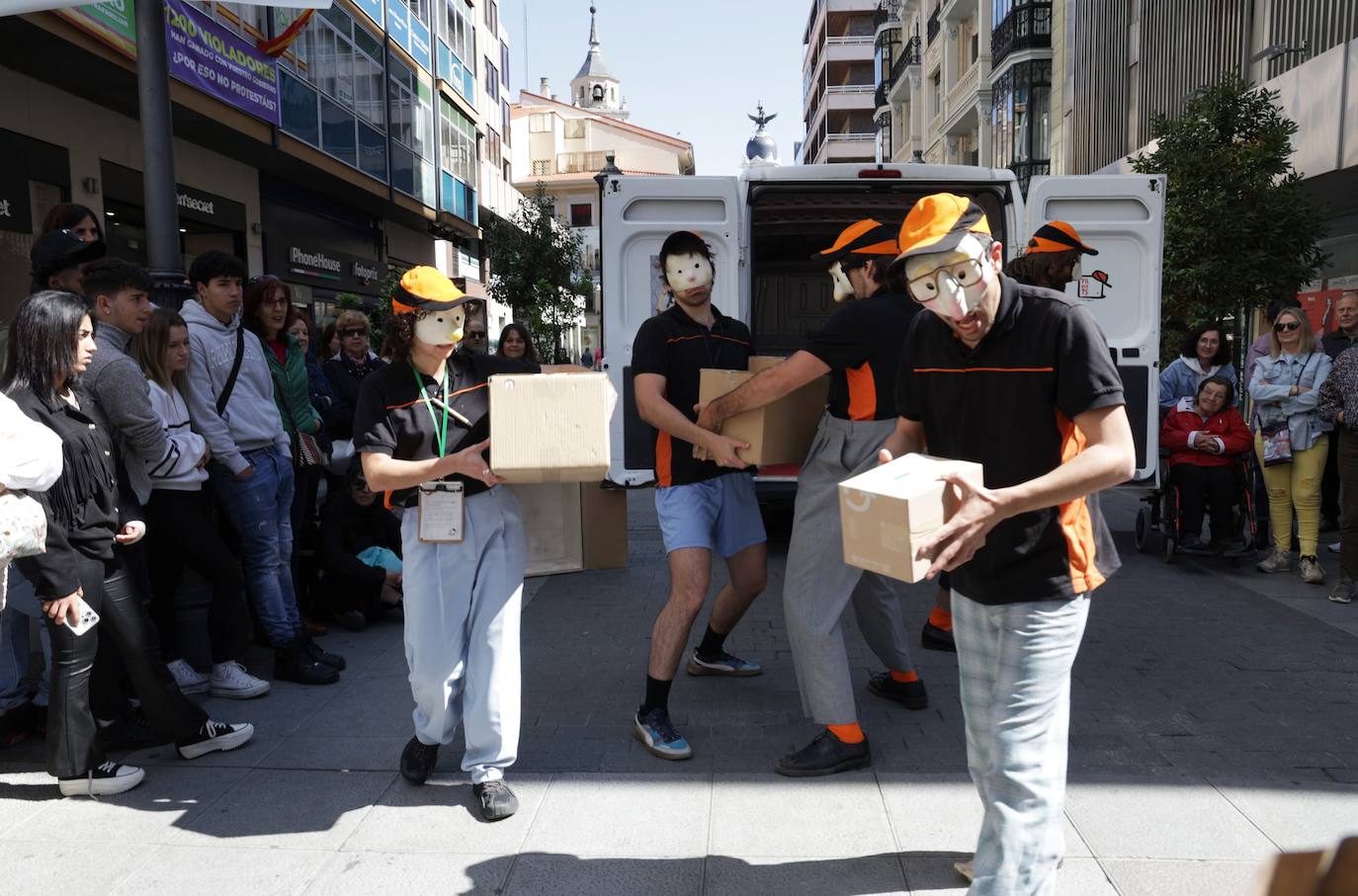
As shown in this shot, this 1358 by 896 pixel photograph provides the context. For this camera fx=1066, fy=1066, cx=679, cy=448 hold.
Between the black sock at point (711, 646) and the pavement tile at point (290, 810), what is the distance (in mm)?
1700

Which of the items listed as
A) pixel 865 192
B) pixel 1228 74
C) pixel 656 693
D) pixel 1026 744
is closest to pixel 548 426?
pixel 656 693

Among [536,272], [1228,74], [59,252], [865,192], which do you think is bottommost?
[59,252]

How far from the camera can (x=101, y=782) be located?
3.77 m

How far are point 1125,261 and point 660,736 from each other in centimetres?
499

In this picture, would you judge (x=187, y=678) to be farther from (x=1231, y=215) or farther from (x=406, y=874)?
(x=1231, y=215)

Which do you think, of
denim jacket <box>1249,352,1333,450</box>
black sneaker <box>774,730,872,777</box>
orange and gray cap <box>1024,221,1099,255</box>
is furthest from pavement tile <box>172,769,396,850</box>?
A: denim jacket <box>1249,352,1333,450</box>

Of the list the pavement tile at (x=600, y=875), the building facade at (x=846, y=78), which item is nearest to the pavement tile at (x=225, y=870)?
the pavement tile at (x=600, y=875)

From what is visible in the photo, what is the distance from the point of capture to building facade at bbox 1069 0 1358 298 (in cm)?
1194

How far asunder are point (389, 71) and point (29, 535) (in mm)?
19979

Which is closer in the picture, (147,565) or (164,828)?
(164,828)

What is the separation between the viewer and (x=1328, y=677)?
4.96 metres

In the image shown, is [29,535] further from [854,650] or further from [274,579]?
[854,650]

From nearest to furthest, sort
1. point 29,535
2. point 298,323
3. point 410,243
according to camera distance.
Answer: point 29,535
point 298,323
point 410,243

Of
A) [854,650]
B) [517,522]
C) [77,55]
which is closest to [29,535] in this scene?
[517,522]
